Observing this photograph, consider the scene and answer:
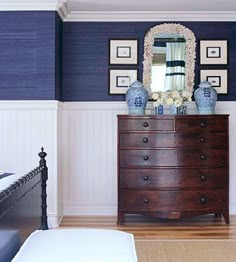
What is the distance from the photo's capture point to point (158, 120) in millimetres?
4883

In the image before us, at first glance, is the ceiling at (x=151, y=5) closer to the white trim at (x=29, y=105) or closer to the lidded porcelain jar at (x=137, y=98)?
the lidded porcelain jar at (x=137, y=98)

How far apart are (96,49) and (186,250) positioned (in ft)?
8.52

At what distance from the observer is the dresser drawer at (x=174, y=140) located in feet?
16.0

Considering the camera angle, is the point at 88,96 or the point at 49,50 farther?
the point at 88,96

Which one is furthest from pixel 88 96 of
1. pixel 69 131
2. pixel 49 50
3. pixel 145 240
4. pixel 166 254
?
pixel 166 254

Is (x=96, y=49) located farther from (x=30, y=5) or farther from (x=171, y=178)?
(x=171, y=178)

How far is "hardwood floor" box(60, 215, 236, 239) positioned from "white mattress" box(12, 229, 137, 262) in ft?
7.22

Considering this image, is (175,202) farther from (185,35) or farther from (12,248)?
(12,248)

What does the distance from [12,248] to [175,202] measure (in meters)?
2.88

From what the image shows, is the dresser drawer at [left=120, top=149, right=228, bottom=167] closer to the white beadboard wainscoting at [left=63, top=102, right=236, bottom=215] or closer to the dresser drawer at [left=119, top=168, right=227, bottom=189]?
the dresser drawer at [left=119, top=168, right=227, bottom=189]

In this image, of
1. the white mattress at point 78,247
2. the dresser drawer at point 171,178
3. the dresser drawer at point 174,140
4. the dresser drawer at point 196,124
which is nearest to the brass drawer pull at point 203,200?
the dresser drawer at point 171,178

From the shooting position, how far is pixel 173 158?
4883mm

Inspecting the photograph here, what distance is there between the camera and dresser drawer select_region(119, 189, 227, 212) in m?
4.88

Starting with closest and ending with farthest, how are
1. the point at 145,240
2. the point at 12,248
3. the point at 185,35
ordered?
the point at 12,248 < the point at 145,240 < the point at 185,35
